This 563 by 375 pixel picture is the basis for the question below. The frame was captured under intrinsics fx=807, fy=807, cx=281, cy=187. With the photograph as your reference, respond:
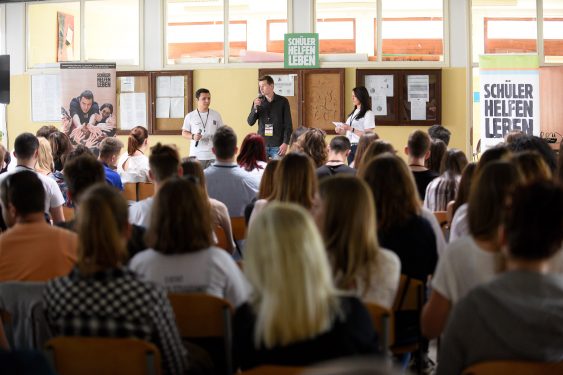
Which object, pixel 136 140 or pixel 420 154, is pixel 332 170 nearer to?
pixel 420 154

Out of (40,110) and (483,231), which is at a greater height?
(40,110)

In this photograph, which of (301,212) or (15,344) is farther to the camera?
(15,344)

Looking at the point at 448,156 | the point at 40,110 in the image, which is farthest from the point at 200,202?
the point at 40,110

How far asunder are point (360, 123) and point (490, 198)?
723cm

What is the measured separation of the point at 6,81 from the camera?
1201cm

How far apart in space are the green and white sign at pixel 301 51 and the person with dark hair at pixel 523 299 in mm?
9652

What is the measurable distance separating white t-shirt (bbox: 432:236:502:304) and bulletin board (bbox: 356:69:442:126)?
9025 millimetres

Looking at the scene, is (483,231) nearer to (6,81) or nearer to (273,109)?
(273,109)

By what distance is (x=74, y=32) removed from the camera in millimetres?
13125

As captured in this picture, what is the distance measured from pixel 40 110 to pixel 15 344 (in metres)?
10.2

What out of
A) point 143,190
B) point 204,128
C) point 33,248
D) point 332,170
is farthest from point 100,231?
point 204,128

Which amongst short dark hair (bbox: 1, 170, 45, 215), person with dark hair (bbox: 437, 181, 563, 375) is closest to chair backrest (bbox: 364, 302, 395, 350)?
person with dark hair (bbox: 437, 181, 563, 375)

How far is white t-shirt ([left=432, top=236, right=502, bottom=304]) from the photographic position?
3002 mm

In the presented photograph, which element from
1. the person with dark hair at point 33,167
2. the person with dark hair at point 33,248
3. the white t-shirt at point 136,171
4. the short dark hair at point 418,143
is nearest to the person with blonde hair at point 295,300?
the person with dark hair at point 33,248
